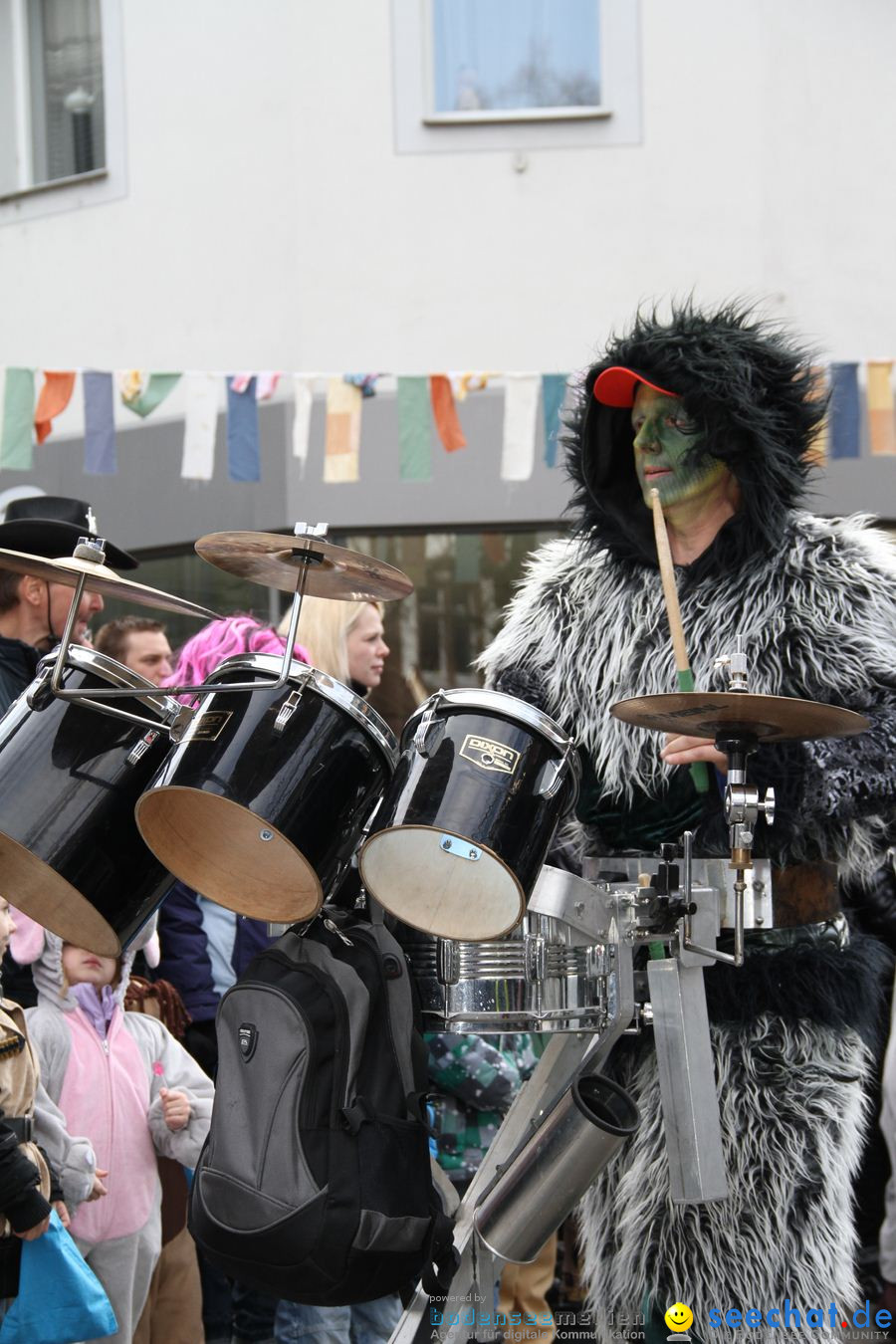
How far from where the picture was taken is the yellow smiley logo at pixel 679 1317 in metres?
2.87

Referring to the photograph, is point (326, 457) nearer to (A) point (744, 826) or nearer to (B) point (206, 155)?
(B) point (206, 155)

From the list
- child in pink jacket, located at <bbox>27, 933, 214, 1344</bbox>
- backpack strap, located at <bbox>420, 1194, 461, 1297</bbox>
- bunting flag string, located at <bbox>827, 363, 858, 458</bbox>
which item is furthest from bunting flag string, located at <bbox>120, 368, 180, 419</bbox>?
backpack strap, located at <bbox>420, 1194, 461, 1297</bbox>

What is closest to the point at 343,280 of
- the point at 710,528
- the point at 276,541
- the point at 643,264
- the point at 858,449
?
the point at 643,264

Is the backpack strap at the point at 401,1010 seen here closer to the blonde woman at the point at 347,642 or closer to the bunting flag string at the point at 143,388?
the blonde woman at the point at 347,642

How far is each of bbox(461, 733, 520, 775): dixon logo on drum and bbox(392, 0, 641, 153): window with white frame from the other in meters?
6.34

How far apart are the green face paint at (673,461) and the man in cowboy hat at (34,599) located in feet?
4.06

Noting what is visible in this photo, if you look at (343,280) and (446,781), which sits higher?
(343,280)

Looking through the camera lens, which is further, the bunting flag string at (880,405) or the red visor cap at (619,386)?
the bunting flag string at (880,405)

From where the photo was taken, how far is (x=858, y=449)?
7.03m

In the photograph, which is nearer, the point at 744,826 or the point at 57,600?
the point at 744,826

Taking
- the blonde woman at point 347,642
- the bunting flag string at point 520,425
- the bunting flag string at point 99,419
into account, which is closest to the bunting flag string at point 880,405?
the bunting flag string at point 520,425

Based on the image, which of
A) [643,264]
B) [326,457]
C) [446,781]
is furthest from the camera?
[643,264]

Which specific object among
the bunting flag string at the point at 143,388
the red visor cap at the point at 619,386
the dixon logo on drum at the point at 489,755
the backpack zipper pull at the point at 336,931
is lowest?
the backpack zipper pull at the point at 336,931

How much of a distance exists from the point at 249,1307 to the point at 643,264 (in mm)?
5807
